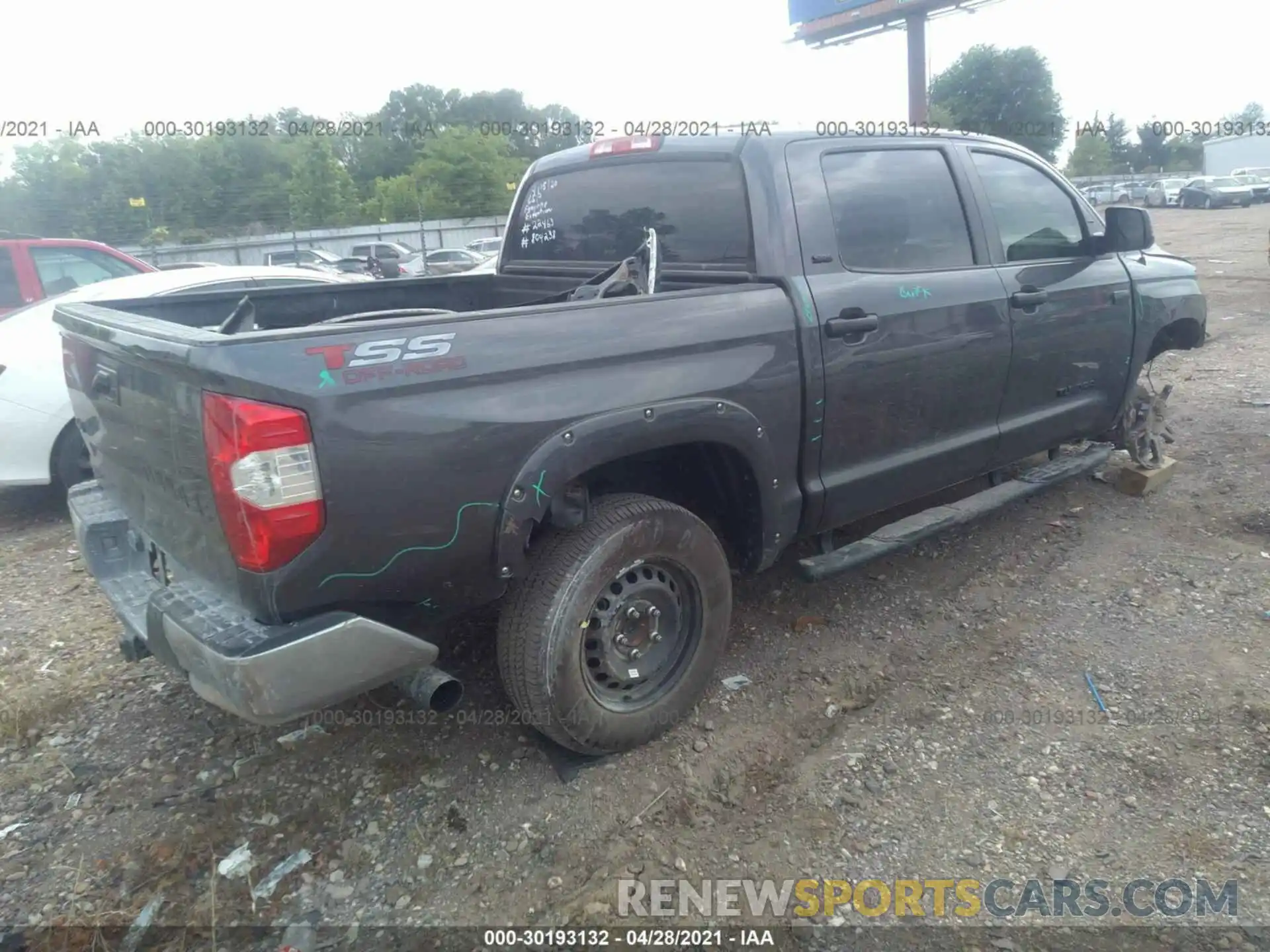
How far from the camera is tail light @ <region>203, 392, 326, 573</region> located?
6.68 ft

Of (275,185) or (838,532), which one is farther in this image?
(275,185)

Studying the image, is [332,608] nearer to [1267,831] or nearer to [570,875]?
[570,875]

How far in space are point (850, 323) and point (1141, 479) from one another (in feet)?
8.97

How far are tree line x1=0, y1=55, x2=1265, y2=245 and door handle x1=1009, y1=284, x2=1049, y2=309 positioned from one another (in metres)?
19.8

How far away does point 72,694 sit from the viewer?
3354 millimetres

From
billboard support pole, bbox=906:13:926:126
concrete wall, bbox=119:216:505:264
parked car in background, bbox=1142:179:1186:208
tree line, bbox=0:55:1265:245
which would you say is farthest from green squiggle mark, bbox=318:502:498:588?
parked car in background, bbox=1142:179:1186:208

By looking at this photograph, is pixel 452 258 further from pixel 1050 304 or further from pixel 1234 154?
pixel 1234 154

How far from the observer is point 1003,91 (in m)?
52.8

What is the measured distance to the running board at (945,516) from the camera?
3.35 meters

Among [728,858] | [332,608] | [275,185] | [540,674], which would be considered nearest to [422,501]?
[332,608]

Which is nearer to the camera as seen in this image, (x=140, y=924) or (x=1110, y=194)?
(x=140, y=924)

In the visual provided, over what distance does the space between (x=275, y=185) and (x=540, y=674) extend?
39.3 metres

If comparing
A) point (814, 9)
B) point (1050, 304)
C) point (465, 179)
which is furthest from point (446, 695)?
point (814, 9)

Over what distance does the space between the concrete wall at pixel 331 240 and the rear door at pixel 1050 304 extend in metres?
23.2
